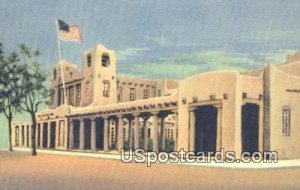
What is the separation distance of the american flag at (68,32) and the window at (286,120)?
3.36 metres

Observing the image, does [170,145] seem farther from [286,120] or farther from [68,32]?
[68,32]

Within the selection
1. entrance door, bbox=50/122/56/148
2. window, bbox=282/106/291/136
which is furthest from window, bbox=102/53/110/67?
window, bbox=282/106/291/136

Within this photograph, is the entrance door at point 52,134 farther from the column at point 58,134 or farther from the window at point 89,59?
the window at point 89,59

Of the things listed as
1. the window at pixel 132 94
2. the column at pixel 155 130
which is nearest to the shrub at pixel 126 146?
the column at pixel 155 130

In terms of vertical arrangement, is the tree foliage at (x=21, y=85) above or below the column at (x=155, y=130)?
above

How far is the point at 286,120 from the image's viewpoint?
8.05m

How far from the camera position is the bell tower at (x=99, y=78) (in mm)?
8461

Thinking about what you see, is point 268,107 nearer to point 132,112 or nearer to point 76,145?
point 132,112

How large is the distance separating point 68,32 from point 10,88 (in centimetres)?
185

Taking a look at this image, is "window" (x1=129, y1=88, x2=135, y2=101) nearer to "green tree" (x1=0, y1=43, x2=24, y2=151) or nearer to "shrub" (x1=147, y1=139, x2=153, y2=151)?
"shrub" (x1=147, y1=139, x2=153, y2=151)

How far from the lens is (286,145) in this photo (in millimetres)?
7926

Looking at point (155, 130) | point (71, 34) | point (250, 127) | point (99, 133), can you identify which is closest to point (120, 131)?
point (99, 133)

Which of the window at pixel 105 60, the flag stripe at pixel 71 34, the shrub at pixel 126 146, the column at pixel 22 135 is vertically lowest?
the shrub at pixel 126 146

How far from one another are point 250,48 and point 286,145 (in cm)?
152
